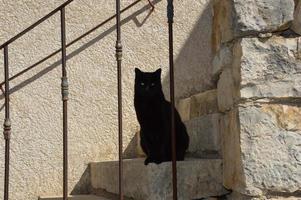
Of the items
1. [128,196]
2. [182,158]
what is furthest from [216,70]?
[128,196]

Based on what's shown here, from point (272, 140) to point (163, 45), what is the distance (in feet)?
6.76

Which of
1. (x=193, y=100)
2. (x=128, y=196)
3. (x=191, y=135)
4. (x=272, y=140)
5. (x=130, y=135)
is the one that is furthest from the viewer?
(x=130, y=135)

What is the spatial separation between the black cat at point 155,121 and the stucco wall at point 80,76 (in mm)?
652

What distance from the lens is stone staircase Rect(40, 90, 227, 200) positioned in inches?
95.1

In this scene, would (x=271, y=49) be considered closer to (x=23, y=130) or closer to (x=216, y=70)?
(x=216, y=70)

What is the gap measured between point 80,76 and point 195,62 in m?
0.88

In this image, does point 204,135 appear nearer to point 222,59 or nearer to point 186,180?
point 186,180

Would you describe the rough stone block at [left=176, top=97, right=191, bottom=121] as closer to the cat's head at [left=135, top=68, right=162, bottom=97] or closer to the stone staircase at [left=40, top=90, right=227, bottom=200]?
the stone staircase at [left=40, top=90, right=227, bottom=200]

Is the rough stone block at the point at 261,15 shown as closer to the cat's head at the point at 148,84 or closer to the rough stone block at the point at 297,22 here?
the rough stone block at the point at 297,22

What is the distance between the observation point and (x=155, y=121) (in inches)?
118

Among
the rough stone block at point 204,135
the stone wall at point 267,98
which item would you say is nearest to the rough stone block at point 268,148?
the stone wall at point 267,98

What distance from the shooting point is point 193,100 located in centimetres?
353

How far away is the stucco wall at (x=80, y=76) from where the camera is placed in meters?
3.61

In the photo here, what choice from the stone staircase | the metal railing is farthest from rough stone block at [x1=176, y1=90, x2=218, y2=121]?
the metal railing
